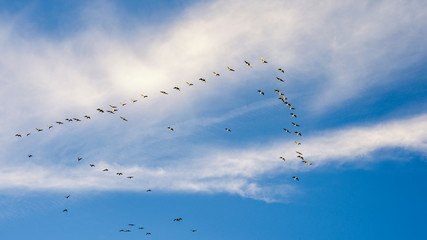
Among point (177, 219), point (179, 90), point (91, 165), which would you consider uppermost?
point (179, 90)

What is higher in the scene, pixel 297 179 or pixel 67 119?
pixel 67 119

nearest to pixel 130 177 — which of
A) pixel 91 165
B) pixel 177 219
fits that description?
pixel 91 165

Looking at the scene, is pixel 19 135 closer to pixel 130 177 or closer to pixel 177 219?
pixel 130 177

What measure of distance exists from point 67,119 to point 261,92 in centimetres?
5317

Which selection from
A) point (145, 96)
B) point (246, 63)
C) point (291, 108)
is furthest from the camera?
point (291, 108)

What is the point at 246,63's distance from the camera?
102 metres

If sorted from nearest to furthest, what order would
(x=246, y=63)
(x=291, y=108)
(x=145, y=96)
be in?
(x=246, y=63), (x=145, y=96), (x=291, y=108)

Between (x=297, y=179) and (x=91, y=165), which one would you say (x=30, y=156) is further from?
(x=297, y=179)

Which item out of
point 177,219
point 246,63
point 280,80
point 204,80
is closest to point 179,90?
point 204,80

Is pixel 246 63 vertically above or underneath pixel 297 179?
above

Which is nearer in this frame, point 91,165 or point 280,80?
point 280,80

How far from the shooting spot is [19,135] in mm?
114875

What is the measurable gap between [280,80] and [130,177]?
4787 centimetres

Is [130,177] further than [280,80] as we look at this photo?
Yes
